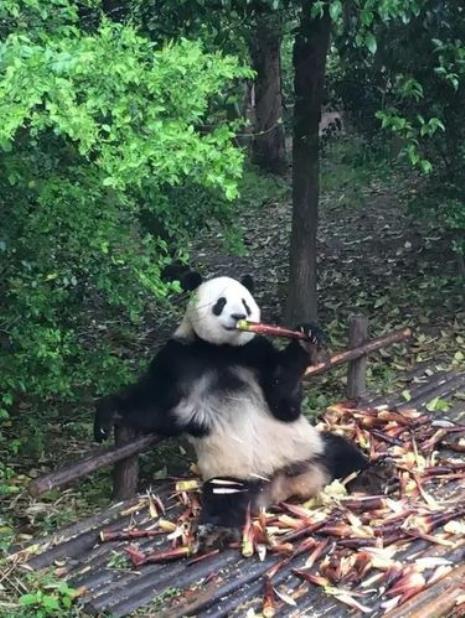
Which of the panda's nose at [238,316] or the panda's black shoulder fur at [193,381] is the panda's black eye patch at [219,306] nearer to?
the panda's nose at [238,316]

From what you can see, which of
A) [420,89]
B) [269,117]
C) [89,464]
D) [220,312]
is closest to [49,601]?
[89,464]

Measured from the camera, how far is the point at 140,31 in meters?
5.02

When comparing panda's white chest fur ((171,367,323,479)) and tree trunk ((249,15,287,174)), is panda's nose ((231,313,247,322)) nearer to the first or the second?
panda's white chest fur ((171,367,323,479))

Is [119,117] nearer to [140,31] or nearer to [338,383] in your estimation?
[140,31]

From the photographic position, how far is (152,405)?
471 centimetres

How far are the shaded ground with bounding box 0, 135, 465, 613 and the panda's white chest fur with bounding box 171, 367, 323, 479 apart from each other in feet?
3.18

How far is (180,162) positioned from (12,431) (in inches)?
132

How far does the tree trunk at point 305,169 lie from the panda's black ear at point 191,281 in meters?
2.40

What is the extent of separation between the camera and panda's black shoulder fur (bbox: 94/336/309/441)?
4703 mm

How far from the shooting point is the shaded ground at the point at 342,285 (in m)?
5.84

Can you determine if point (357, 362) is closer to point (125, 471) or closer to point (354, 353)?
point (354, 353)

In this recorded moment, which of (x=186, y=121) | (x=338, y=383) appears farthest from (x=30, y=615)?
(x=338, y=383)

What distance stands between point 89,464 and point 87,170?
1.42 metres

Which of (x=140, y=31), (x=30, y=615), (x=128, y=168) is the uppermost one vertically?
(x=140, y=31)
